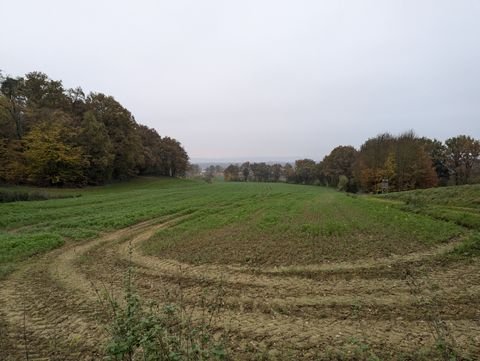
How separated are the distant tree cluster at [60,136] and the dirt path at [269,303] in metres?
34.8

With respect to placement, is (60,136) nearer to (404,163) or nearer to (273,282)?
(273,282)

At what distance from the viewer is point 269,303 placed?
6.42 metres

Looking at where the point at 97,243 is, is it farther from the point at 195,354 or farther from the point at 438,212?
the point at 438,212

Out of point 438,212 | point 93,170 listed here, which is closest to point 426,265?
point 438,212

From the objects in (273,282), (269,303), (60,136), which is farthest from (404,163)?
(60,136)

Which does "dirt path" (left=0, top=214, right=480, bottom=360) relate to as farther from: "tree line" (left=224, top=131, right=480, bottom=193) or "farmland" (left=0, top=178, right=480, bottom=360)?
"tree line" (left=224, top=131, right=480, bottom=193)

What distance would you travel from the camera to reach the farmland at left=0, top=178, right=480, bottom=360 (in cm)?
491

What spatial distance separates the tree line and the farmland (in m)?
34.5

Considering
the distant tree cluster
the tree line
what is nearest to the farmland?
the distant tree cluster

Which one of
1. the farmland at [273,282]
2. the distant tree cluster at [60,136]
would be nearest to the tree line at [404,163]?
the farmland at [273,282]

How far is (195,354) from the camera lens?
330cm

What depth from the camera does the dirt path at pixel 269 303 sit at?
4918 mm

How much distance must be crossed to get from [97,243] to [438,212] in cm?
1914

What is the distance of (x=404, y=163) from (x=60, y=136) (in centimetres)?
5443
